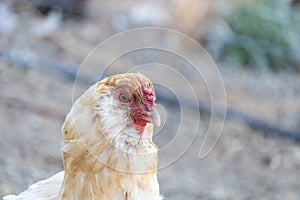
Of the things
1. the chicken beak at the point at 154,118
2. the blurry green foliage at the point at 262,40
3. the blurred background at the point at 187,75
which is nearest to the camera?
the chicken beak at the point at 154,118

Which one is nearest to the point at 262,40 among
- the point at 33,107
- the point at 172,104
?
the point at 172,104

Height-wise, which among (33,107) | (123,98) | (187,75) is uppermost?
(187,75)

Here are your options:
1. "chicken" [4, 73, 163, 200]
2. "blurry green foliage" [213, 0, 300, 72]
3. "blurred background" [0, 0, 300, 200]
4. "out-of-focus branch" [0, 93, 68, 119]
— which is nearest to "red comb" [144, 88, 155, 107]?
"chicken" [4, 73, 163, 200]

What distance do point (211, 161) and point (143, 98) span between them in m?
2.35

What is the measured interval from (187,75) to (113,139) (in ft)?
12.5

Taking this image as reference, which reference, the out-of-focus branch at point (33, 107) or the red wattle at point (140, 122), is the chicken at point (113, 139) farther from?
the out-of-focus branch at point (33, 107)

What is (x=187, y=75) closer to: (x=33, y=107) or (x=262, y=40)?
(x=262, y=40)

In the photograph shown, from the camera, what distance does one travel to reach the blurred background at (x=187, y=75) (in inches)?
158

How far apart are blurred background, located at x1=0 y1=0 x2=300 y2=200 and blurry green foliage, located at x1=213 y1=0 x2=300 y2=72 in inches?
0.4

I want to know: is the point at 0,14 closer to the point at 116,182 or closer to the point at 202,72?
the point at 202,72

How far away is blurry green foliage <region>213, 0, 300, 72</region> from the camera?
21.0ft

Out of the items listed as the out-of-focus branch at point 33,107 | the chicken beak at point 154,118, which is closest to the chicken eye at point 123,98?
the chicken beak at point 154,118

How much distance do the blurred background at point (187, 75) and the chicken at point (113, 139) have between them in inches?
49.5

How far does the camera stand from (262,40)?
645 centimetres
